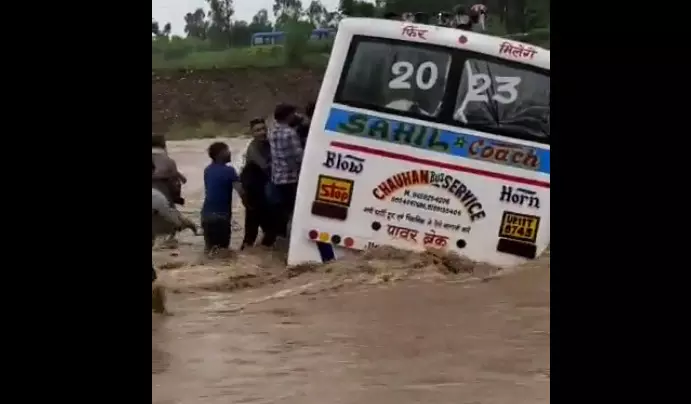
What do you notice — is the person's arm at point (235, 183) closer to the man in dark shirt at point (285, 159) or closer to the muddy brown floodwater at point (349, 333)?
the man in dark shirt at point (285, 159)

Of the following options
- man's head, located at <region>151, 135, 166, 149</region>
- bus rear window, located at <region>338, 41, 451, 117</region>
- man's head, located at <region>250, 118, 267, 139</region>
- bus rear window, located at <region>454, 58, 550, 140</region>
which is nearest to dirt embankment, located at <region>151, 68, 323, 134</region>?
man's head, located at <region>151, 135, 166, 149</region>

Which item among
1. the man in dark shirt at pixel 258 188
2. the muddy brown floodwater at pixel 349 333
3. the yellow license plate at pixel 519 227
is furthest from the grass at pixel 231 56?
the yellow license plate at pixel 519 227

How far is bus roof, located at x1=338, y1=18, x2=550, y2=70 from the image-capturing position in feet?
19.5

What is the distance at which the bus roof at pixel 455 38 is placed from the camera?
5.95m

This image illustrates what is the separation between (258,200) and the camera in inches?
267

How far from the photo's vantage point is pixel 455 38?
6.00 meters

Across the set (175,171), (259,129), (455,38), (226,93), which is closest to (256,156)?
(259,129)

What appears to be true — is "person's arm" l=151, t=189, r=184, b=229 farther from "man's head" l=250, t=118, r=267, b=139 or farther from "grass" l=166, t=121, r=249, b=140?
"grass" l=166, t=121, r=249, b=140

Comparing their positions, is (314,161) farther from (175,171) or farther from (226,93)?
(226,93)
